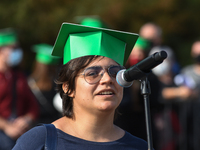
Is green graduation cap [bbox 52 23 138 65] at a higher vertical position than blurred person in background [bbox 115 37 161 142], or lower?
higher

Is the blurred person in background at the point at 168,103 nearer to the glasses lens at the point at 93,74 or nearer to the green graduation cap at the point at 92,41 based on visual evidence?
the green graduation cap at the point at 92,41

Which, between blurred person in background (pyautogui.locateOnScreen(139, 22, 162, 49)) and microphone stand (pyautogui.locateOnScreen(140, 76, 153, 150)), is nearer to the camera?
microphone stand (pyautogui.locateOnScreen(140, 76, 153, 150))

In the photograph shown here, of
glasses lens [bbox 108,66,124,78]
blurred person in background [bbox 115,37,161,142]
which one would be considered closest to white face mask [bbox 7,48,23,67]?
blurred person in background [bbox 115,37,161,142]

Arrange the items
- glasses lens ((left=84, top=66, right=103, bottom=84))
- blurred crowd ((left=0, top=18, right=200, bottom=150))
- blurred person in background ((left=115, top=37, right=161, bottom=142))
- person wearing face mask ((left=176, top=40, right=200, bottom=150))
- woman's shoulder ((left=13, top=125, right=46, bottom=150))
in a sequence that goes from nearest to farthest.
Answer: woman's shoulder ((left=13, top=125, right=46, bottom=150)) → glasses lens ((left=84, top=66, right=103, bottom=84)) → blurred person in background ((left=115, top=37, right=161, bottom=142)) → blurred crowd ((left=0, top=18, right=200, bottom=150)) → person wearing face mask ((left=176, top=40, right=200, bottom=150))

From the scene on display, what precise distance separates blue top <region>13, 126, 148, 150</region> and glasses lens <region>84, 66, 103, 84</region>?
0.37 m

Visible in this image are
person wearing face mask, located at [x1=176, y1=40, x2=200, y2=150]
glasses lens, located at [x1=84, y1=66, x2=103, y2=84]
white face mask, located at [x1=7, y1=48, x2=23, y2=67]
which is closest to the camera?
glasses lens, located at [x1=84, y1=66, x2=103, y2=84]

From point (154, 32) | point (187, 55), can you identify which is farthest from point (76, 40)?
point (187, 55)

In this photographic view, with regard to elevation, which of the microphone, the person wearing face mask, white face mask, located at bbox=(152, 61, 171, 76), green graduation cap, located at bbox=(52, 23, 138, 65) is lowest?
the person wearing face mask

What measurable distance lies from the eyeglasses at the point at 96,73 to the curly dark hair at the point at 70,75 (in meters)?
0.06

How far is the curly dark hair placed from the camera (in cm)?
255

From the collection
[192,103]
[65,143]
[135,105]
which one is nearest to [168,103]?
[192,103]

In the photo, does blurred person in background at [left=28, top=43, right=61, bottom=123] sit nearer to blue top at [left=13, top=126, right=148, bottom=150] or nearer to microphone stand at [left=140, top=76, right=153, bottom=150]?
blue top at [left=13, top=126, right=148, bottom=150]

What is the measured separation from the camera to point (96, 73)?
2.50 m

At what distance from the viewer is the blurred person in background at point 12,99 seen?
507 cm
